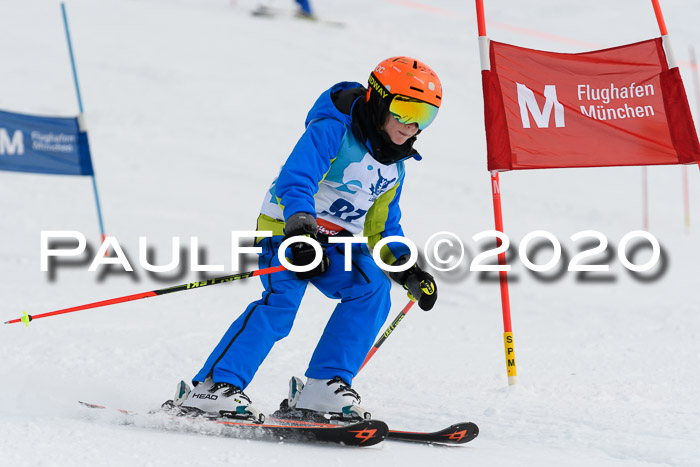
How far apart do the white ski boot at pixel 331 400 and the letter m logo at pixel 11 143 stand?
5.78 meters

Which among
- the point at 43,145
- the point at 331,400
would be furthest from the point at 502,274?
the point at 43,145

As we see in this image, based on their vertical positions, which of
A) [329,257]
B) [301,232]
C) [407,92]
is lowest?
[329,257]

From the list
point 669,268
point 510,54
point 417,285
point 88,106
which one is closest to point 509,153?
point 510,54

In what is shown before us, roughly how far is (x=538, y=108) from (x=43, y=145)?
5.61m

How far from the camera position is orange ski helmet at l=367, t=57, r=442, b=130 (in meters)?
3.30

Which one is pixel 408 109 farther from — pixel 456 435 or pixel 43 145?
pixel 43 145

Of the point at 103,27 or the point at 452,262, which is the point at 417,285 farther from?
the point at 103,27

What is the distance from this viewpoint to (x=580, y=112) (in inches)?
181

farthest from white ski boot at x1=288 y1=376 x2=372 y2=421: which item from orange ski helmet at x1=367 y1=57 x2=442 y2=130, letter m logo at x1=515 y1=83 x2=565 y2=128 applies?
letter m logo at x1=515 y1=83 x2=565 y2=128

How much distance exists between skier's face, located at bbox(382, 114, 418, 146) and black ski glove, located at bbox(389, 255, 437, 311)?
0.64 m

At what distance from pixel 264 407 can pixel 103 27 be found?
17.3 metres

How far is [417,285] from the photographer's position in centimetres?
361
